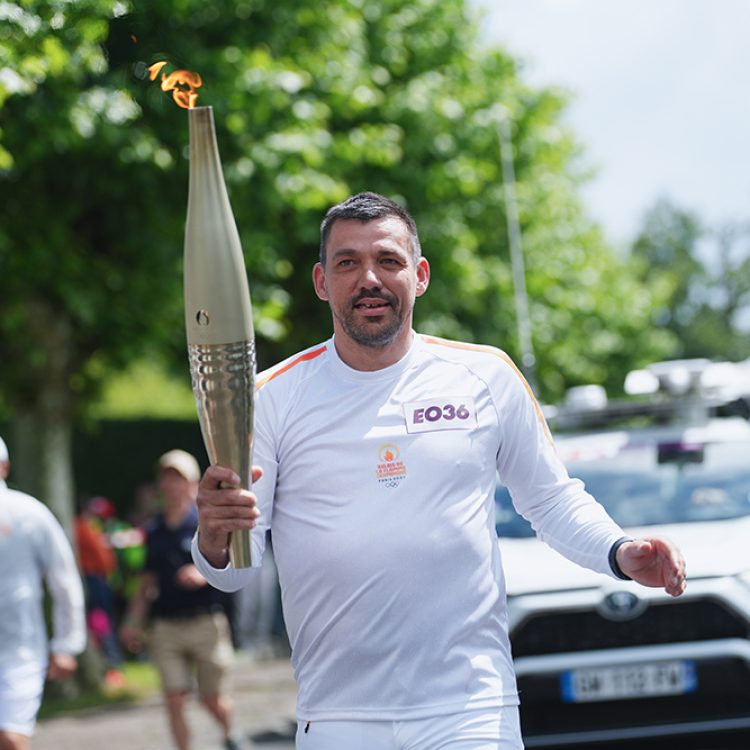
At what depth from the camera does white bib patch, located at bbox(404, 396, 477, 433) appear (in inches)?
146

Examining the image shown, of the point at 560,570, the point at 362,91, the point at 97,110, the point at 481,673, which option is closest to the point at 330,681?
the point at 481,673

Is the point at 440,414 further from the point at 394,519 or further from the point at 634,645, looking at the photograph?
the point at 634,645

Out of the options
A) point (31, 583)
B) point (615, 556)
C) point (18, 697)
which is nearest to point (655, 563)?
point (615, 556)

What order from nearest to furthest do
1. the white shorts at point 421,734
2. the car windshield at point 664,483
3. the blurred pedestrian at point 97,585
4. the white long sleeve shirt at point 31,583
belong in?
1. the white shorts at point 421,734
2. the white long sleeve shirt at point 31,583
3. the car windshield at point 664,483
4. the blurred pedestrian at point 97,585

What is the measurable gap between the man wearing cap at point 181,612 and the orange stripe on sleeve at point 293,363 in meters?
5.33

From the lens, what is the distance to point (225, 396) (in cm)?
288

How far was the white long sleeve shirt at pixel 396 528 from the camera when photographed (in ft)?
11.6

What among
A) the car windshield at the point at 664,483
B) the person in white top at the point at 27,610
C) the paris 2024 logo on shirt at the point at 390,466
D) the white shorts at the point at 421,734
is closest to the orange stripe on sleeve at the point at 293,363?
the paris 2024 logo on shirt at the point at 390,466

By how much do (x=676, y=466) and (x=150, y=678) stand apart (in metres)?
7.94

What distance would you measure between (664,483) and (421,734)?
450 centimetres

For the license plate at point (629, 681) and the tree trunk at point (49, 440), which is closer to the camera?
the license plate at point (629, 681)

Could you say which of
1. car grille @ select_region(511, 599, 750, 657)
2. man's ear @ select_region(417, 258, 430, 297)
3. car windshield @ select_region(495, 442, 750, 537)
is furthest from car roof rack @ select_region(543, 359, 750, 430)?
man's ear @ select_region(417, 258, 430, 297)

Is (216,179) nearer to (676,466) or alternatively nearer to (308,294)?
(676,466)

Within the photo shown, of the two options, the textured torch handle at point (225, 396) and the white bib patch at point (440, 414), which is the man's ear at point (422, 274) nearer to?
the white bib patch at point (440, 414)
